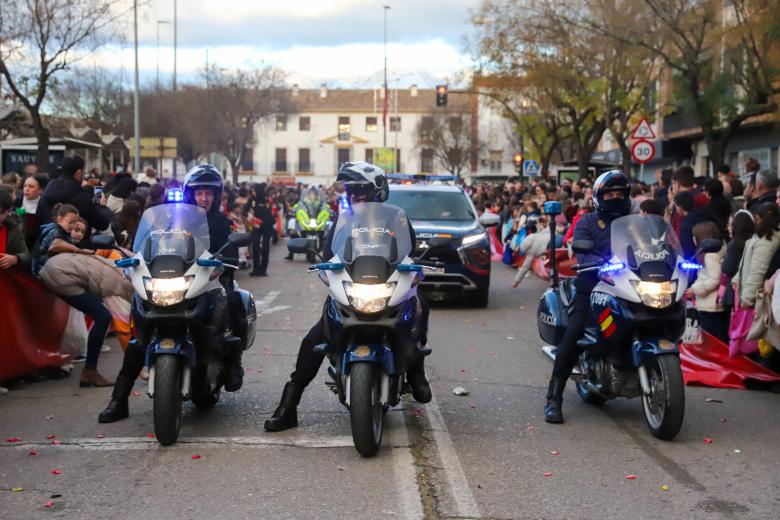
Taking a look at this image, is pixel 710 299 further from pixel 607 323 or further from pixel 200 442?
pixel 200 442

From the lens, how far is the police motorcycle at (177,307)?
22.4ft

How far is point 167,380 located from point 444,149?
283 feet

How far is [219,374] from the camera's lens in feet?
24.6

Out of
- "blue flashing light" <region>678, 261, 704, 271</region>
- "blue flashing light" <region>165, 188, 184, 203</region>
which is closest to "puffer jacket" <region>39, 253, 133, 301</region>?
"blue flashing light" <region>165, 188, 184, 203</region>

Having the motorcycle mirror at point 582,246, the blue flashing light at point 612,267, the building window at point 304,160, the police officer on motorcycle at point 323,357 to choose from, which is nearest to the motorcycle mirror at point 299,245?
the police officer on motorcycle at point 323,357

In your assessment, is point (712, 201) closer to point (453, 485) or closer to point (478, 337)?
point (478, 337)

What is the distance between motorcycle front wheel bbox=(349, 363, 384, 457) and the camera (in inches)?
253

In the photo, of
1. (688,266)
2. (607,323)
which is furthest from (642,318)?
(688,266)

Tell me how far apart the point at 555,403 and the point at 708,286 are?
3.18m

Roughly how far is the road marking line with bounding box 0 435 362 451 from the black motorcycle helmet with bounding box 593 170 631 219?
2460mm

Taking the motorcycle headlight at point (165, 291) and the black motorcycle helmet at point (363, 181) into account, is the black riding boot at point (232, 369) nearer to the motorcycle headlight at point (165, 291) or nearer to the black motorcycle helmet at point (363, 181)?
the motorcycle headlight at point (165, 291)

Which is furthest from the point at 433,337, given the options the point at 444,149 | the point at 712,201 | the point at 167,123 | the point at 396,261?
the point at 444,149

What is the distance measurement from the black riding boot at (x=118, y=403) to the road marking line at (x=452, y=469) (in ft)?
6.95

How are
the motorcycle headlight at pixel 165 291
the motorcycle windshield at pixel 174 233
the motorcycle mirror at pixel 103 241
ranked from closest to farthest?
the motorcycle headlight at pixel 165 291
the motorcycle windshield at pixel 174 233
the motorcycle mirror at pixel 103 241
